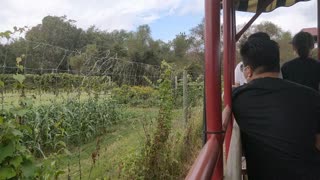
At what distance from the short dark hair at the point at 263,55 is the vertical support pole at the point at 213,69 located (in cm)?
35

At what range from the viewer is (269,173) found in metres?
2.08

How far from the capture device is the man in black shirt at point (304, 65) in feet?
11.2

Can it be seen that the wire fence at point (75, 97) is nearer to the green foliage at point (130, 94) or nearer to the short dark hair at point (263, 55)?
the green foliage at point (130, 94)

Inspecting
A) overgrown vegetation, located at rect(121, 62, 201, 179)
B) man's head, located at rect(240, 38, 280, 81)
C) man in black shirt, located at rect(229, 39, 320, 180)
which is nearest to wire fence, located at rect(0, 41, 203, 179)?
overgrown vegetation, located at rect(121, 62, 201, 179)

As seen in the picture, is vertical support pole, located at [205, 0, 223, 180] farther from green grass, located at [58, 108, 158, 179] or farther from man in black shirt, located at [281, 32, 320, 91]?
green grass, located at [58, 108, 158, 179]

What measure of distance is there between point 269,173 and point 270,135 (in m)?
0.20

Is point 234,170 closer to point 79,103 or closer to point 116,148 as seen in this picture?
point 116,148

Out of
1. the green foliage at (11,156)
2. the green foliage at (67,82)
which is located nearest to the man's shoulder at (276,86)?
the green foliage at (11,156)

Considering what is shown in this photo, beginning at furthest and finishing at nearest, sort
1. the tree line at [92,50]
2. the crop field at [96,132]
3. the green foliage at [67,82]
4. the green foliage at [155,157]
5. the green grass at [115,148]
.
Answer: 1. the green foliage at [67,82]
2. the tree line at [92,50]
3. the green grass at [115,148]
4. the green foliage at [155,157]
5. the crop field at [96,132]

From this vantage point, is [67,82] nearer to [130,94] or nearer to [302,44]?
[130,94]

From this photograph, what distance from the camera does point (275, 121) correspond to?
2.00 meters

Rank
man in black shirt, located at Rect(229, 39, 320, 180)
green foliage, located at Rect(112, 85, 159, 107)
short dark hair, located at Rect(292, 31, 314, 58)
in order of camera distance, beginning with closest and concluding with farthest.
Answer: man in black shirt, located at Rect(229, 39, 320, 180) < short dark hair, located at Rect(292, 31, 314, 58) < green foliage, located at Rect(112, 85, 159, 107)

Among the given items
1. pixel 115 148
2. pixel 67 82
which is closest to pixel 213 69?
pixel 115 148

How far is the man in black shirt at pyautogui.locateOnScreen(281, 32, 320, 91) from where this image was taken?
3.41m
